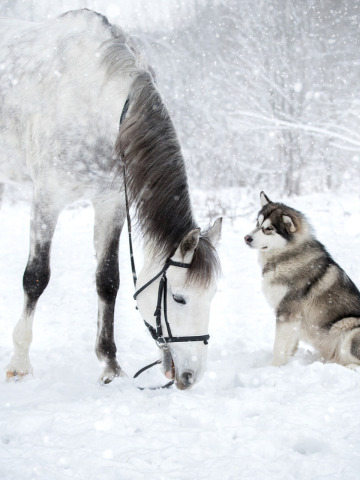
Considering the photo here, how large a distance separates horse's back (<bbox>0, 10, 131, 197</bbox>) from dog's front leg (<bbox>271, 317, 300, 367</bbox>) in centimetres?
206

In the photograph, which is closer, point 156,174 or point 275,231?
point 156,174

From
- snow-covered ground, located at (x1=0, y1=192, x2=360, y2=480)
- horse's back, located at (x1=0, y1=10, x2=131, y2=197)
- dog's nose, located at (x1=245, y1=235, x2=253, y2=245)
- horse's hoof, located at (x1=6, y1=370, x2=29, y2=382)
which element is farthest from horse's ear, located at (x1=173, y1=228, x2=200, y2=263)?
horse's hoof, located at (x1=6, y1=370, x2=29, y2=382)

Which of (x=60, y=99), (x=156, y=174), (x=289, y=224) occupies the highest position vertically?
(x=60, y=99)

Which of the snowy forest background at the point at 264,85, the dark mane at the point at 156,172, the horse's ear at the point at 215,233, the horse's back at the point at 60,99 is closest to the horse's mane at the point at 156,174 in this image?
the dark mane at the point at 156,172

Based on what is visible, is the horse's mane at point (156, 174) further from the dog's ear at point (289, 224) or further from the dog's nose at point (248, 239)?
the dog's ear at point (289, 224)

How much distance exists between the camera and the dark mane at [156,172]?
10.3 feet

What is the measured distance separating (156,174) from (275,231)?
1.53 m

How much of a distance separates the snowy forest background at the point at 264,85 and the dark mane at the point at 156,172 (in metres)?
9.23

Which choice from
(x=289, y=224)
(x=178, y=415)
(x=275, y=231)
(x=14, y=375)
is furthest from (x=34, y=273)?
(x=289, y=224)

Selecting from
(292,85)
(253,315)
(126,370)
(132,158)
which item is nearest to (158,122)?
(132,158)

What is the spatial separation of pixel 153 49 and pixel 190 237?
17908 millimetres

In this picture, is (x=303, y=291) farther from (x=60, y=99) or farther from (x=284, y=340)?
(x=60, y=99)

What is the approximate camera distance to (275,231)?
169 inches

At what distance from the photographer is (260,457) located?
224 cm
